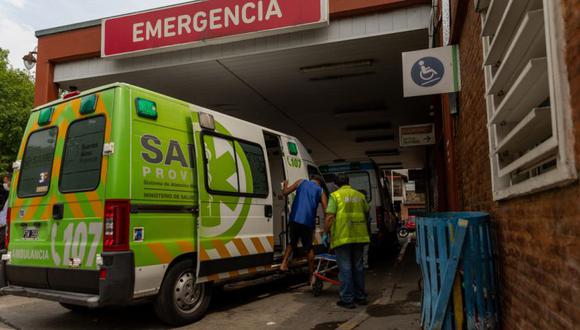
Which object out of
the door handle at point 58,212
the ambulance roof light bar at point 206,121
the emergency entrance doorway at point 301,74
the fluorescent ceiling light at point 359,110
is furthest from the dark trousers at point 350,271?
the fluorescent ceiling light at point 359,110

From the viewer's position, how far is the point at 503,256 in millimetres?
3641

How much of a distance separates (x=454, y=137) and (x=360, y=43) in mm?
3782

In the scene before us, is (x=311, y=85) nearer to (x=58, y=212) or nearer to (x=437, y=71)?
(x=437, y=71)

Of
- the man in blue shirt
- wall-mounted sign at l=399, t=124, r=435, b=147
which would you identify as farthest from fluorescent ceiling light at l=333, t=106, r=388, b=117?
the man in blue shirt

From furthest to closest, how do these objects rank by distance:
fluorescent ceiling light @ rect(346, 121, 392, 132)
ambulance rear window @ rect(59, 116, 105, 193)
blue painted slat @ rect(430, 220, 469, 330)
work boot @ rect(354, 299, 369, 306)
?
fluorescent ceiling light @ rect(346, 121, 392, 132)
work boot @ rect(354, 299, 369, 306)
ambulance rear window @ rect(59, 116, 105, 193)
blue painted slat @ rect(430, 220, 469, 330)

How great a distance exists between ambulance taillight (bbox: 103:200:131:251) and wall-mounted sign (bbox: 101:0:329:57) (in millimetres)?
5567

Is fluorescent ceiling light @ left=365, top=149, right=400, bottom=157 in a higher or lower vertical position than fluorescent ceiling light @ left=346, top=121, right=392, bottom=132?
lower

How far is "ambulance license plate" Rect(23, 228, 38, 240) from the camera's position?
533cm

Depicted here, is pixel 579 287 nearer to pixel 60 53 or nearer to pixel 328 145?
pixel 60 53

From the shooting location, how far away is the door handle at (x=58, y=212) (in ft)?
16.7

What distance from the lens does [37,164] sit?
5.66 meters

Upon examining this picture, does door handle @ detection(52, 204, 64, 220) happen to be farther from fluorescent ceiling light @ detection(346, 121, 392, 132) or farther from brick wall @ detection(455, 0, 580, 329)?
fluorescent ceiling light @ detection(346, 121, 392, 132)

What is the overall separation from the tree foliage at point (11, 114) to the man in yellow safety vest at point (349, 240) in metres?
23.2

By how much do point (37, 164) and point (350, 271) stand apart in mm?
4050
